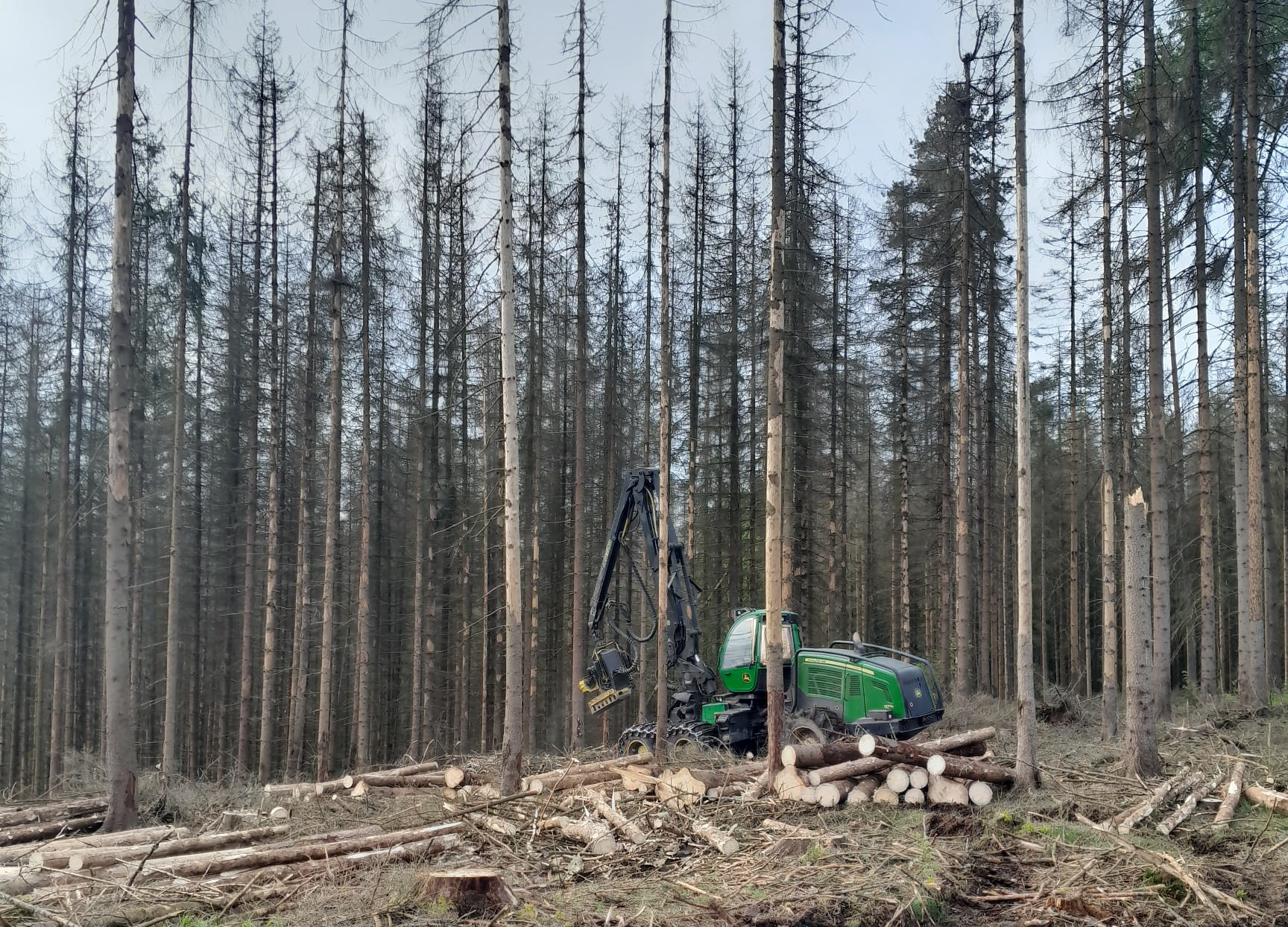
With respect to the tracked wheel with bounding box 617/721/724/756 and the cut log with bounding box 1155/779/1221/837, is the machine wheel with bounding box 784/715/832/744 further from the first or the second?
the cut log with bounding box 1155/779/1221/837

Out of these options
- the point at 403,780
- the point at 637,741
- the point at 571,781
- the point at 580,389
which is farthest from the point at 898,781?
the point at 580,389

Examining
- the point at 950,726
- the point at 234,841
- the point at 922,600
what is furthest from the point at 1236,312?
the point at 922,600

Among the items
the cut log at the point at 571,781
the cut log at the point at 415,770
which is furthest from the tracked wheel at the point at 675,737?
the cut log at the point at 415,770

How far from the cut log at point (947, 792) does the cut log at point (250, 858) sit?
501 centimetres

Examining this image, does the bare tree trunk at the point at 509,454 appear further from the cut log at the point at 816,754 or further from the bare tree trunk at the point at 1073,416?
the bare tree trunk at the point at 1073,416

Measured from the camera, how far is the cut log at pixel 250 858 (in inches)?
277

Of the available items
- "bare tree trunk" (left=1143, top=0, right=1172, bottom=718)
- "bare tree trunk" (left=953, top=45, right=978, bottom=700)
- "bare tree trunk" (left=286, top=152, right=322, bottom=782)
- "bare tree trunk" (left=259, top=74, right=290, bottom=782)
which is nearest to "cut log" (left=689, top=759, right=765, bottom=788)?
"bare tree trunk" (left=1143, top=0, right=1172, bottom=718)

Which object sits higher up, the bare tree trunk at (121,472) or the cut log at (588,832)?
the bare tree trunk at (121,472)

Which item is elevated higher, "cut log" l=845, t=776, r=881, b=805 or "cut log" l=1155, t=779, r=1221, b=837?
"cut log" l=1155, t=779, r=1221, b=837

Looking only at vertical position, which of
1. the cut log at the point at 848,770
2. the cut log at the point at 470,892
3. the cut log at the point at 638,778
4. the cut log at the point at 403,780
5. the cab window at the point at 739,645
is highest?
the cab window at the point at 739,645

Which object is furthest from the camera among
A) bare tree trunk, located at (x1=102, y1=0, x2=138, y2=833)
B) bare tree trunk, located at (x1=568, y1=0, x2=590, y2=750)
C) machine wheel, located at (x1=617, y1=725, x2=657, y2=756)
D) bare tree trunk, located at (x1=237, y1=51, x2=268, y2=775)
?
bare tree trunk, located at (x1=237, y1=51, x2=268, y2=775)

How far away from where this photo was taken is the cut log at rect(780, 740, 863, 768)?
953 cm

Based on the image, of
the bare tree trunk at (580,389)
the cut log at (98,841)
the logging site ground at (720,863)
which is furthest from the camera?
the bare tree trunk at (580,389)

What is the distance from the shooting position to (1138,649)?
9.15m
